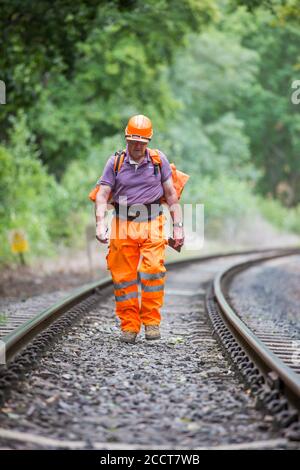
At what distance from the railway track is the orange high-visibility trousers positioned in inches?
14.1

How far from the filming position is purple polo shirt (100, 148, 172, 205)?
6.04 meters

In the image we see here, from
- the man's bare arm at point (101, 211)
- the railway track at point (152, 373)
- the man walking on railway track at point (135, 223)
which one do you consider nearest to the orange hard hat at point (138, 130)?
the man walking on railway track at point (135, 223)

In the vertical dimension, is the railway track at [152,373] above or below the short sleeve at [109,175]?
below

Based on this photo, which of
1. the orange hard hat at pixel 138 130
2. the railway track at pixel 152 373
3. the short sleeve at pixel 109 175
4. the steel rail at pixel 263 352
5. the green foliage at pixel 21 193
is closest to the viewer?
the railway track at pixel 152 373

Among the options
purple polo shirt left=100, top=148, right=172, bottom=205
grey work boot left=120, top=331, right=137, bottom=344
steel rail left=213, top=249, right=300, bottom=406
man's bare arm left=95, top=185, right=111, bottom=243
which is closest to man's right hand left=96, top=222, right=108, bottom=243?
man's bare arm left=95, top=185, right=111, bottom=243

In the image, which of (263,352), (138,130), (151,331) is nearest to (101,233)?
(138,130)

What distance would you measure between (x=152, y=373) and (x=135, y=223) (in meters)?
1.51

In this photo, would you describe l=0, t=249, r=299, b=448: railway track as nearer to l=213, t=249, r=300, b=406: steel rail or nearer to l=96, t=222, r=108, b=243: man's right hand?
l=213, t=249, r=300, b=406: steel rail

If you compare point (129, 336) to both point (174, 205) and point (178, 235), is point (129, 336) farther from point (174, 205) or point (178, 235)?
point (174, 205)

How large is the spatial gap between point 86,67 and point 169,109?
10.4ft

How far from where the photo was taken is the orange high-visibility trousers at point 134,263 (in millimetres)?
6070

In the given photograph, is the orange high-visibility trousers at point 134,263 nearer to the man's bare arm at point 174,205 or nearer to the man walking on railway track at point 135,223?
the man walking on railway track at point 135,223

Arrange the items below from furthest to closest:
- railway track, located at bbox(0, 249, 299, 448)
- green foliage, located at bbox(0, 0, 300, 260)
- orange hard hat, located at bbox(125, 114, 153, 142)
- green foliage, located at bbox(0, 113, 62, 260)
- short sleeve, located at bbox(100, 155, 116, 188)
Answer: green foliage, located at bbox(0, 113, 62, 260) → green foliage, located at bbox(0, 0, 300, 260) → short sleeve, located at bbox(100, 155, 116, 188) → orange hard hat, located at bbox(125, 114, 153, 142) → railway track, located at bbox(0, 249, 299, 448)

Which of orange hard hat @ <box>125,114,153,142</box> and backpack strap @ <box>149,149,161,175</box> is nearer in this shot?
orange hard hat @ <box>125,114,153,142</box>
